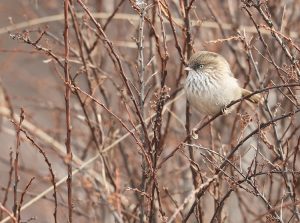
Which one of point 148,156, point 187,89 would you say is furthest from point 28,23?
point 148,156

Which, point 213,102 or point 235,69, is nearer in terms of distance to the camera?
point 213,102

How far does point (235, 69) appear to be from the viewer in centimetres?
582

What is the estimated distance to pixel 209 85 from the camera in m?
4.32

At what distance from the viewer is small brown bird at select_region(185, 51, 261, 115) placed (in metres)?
4.18

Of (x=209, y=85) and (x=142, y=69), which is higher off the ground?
(x=209, y=85)

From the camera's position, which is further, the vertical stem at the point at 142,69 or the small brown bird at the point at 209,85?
the small brown bird at the point at 209,85

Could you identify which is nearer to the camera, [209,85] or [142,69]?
[142,69]

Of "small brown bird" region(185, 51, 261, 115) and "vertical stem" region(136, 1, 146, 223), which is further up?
"small brown bird" region(185, 51, 261, 115)

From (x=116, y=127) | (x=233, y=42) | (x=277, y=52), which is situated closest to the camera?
(x=116, y=127)

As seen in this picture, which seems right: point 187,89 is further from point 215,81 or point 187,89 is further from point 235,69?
point 235,69

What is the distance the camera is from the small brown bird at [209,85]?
165 inches

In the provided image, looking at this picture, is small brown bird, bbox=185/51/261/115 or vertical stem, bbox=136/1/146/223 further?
small brown bird, bbox=185/51/261/115

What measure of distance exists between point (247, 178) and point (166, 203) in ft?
6.07

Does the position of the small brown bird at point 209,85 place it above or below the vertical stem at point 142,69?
above
